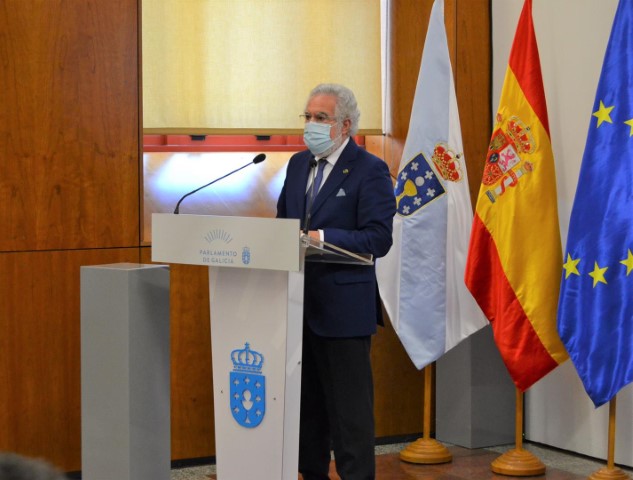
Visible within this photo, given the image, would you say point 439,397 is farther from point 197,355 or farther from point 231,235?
point 231,235

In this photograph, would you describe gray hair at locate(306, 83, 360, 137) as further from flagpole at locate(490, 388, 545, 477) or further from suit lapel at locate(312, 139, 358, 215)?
flagpole at locate(490, 388, 545, 477)

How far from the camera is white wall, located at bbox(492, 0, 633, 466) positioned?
4.27 m

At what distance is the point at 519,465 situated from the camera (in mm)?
4203

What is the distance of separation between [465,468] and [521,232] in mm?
1108

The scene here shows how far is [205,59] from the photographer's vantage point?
177 inches

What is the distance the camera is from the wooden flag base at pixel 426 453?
14.4 ft

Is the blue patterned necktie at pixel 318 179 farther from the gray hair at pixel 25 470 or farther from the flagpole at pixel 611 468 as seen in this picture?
the gray hair at pixel 25 470

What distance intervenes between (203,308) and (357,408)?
4.23 ft

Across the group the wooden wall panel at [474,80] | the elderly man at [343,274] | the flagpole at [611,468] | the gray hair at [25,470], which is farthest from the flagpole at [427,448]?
the gray hair at [25,470]

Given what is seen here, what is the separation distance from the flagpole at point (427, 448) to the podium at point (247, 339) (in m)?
1.59

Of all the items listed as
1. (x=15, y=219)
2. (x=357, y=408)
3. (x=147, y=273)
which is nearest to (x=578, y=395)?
(x=357, y=408)

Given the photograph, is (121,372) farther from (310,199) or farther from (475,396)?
(475,396)

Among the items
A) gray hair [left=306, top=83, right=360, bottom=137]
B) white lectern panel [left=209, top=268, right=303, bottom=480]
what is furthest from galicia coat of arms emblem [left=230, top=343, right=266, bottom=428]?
gray hair [left=306, top=83, right=360, bottom=137]

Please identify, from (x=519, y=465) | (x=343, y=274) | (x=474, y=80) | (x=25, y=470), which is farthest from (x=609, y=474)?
(x=25, y=470)
